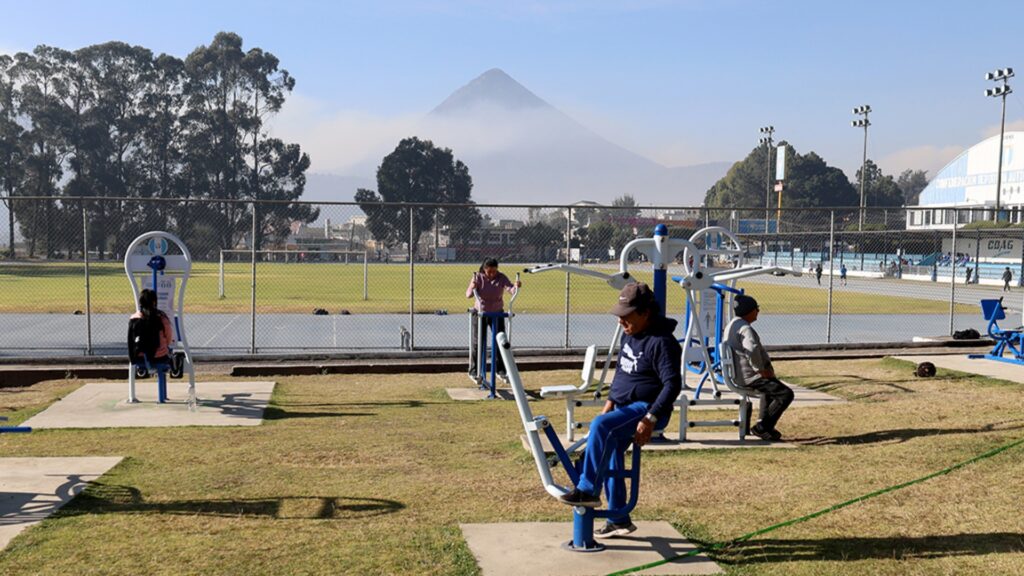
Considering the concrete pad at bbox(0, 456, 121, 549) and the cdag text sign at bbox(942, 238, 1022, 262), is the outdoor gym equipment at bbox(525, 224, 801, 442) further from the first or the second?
the cdag text sign at bbox(942, 238, 1022, 262)

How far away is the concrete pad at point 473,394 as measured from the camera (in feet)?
38.1

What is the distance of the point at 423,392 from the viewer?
1216 cm

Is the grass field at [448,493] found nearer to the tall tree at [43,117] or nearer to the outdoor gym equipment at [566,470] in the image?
the outdoor gym equipment at [566,470]

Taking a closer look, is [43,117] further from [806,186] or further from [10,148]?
[806,186]

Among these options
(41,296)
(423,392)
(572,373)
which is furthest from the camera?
(41,296)

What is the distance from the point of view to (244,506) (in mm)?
6570

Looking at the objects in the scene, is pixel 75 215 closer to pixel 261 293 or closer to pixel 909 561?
pixel 261 293

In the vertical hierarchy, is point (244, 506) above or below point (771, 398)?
below

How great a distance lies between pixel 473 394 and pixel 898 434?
516 cm

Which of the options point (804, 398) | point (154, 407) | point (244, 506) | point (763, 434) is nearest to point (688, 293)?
point (763, 434)

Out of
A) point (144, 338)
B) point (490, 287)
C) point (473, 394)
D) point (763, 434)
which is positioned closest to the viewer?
point (763, 434)

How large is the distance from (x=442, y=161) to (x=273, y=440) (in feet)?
331

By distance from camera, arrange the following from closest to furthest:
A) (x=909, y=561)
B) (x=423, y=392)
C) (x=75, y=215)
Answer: (x=909, y=561), (x=423, y=392), (x=75, y=215)

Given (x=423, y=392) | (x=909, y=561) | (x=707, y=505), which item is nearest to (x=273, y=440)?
(x=423, y=392)
